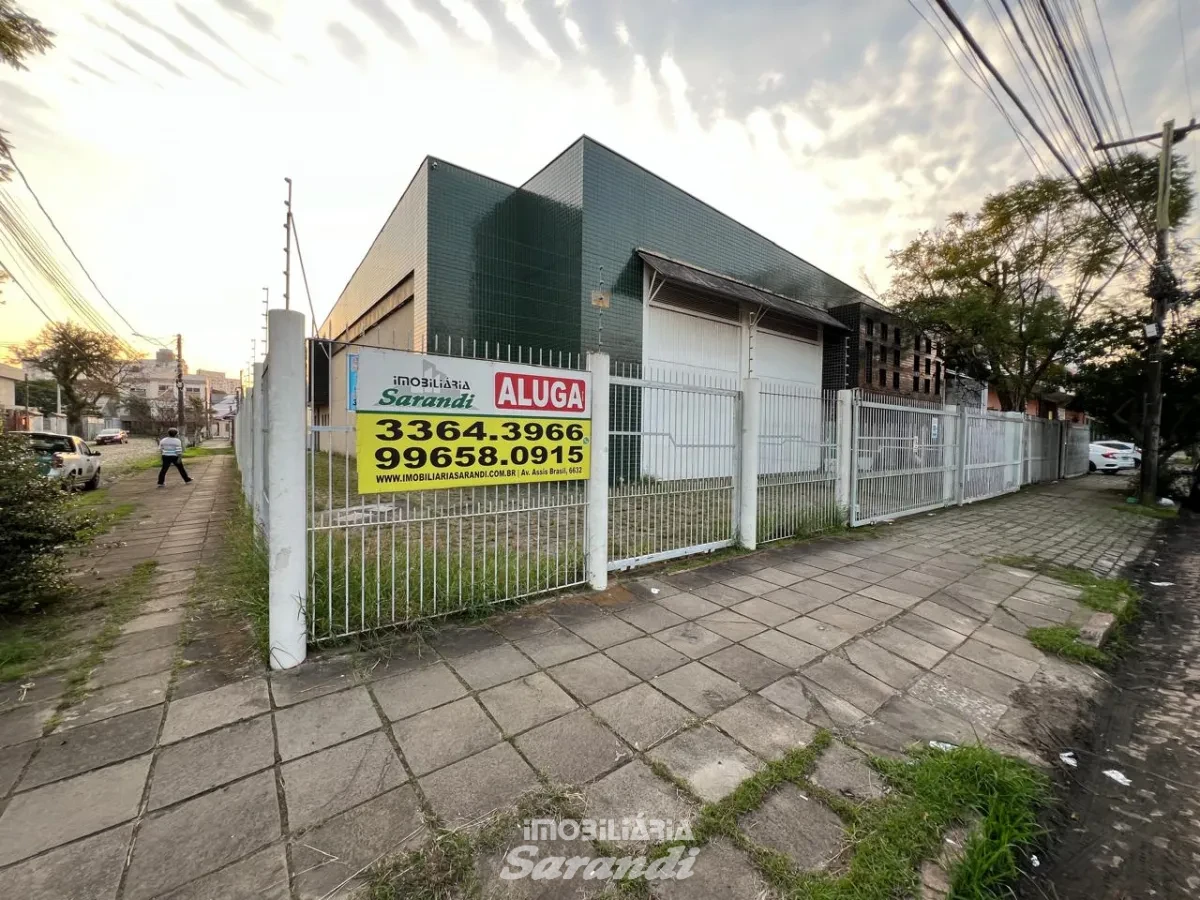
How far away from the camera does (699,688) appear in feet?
9.37

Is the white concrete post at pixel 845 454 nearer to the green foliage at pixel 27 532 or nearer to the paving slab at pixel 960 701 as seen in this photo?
the paving slab at pixel 960 701

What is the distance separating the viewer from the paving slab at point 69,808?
172 cm

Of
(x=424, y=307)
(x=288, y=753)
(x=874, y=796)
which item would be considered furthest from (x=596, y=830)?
(x=424, y=307)

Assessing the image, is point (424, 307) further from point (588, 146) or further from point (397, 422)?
point (397, 422)

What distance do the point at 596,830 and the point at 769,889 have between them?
62cm

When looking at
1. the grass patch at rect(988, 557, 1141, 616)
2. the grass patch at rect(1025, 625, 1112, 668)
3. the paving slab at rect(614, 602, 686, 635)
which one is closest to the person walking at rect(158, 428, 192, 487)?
the paving slab at rect(614, 602, 686, 635)

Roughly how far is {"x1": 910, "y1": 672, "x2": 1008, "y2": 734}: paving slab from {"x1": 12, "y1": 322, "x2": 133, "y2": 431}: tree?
39.0 metres

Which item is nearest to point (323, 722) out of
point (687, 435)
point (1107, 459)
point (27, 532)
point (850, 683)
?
point (850, 683)

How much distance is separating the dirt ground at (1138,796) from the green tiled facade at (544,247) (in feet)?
29.1

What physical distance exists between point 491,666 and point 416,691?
0.47m

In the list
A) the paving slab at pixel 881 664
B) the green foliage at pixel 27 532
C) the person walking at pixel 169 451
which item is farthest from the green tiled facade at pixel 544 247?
the paving slab at pixel 881 664

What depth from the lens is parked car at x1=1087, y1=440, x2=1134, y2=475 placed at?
64.3 feet

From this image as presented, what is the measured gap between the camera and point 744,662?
3.20 m

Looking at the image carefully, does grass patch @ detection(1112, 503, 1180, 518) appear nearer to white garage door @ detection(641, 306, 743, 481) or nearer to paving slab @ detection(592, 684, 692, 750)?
white garage door @ detection(641, 306, 743, 481)
